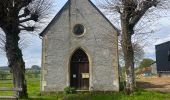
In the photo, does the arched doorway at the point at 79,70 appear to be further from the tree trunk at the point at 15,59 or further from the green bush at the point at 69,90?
the tree trunk at the point at 15,59

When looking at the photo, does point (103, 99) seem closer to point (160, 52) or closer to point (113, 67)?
point (113, 67)

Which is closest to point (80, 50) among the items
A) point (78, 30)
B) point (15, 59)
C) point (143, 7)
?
point (78, 30)

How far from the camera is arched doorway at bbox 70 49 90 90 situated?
28.3 metres

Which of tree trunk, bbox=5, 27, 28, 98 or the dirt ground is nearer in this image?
tree trunk, bbox=5, 27, 28, 98

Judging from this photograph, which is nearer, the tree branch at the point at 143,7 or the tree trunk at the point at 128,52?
the tree branch at the point at 143,7

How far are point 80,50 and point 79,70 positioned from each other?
1591 mm

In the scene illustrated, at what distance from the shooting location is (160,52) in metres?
54.0

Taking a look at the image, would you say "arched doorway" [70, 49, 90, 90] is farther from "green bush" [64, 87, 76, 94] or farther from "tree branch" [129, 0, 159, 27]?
"tree branch" [129, 0, 159, 27]

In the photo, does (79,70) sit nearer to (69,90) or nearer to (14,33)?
(69,90)

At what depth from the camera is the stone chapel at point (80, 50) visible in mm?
27688

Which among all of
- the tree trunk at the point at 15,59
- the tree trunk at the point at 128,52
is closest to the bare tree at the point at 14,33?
the tree trunk at the point at 15,59

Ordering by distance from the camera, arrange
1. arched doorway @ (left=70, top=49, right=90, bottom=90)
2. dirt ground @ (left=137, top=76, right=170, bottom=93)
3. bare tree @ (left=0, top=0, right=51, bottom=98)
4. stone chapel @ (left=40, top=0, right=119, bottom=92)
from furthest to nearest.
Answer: dirt ground @ (left=137, top=76, right=170, bottom=93) → arched doorway @ (left=70, top=49, right=90, bottom=90) → stone chapel @ (left=40, top=0, right=119, bottom=92) → bare tree @ (left=0, top=0, right=51, bottom=98)

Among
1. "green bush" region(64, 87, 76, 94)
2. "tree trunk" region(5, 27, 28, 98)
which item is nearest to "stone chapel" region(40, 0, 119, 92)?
"green bush" region(64, 87, 76, 94)

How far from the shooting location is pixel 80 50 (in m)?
28.5
